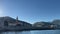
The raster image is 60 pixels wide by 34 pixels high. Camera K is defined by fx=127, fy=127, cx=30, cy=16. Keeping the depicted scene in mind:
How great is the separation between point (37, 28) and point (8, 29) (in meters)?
3.37

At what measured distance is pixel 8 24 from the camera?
1241 centimetres

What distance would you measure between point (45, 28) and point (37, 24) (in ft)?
5.26

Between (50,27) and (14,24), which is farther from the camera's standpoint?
(50,27)

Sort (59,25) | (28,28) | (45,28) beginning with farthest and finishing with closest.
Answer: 1. (59,25)
2. (45,28)
3. (28,28)

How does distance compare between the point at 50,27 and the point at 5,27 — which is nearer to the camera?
the point at 5,27

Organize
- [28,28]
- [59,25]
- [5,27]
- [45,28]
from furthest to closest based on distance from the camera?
[59,25] → [45,28] → [28,28] → [5,27]

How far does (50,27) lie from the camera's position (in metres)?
14.9

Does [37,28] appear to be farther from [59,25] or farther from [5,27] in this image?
[59,25]

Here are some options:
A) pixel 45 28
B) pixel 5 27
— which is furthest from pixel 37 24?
pixel 5 27

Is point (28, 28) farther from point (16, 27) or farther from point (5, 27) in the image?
point (5, 27)

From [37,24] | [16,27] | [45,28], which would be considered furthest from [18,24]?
[45,28]

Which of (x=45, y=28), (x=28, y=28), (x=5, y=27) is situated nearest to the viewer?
(x=5, y=27)

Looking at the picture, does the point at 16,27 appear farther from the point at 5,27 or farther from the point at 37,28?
the point at 37,28

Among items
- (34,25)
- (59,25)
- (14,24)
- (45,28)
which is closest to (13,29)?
(14,24)
